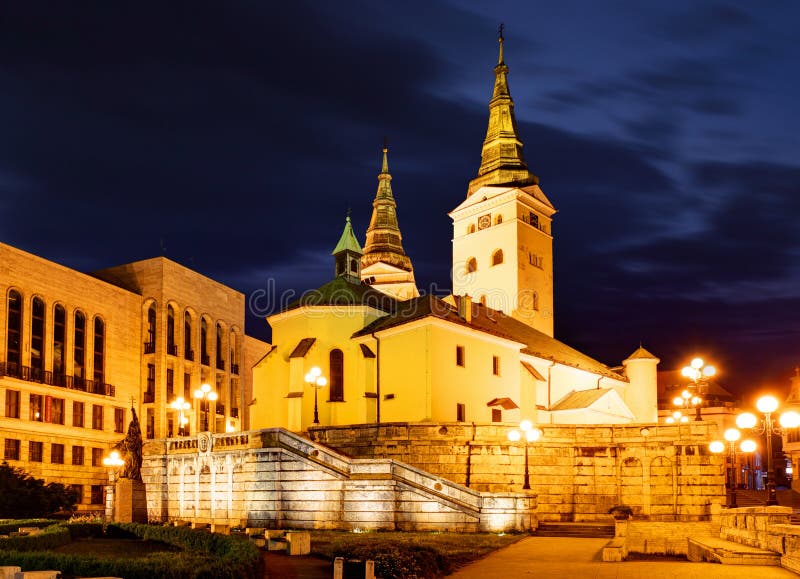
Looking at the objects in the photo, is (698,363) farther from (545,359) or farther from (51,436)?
(51,436)

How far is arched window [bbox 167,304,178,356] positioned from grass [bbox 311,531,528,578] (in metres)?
39.2

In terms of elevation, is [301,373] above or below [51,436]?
above

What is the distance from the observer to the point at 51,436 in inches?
2133

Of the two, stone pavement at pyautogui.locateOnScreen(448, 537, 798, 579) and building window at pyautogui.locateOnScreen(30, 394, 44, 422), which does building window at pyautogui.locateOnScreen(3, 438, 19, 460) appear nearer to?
building window at pyautogui.locateOnScreen(30, 394, 44, 422)

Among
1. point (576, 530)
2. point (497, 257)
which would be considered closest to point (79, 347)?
point (576, 530)

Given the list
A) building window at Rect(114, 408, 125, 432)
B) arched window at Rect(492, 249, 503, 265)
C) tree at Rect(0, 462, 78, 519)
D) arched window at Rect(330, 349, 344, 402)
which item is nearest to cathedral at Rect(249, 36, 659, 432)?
arched window at Rect(330, 349, 344, 402)

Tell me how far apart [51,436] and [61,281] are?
10.3 metres

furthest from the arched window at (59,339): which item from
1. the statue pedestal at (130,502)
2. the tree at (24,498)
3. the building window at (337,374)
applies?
the statue pedestal at (130,502)

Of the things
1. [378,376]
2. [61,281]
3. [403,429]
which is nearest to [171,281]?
[61,281]

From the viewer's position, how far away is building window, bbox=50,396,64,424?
5500 centimetres

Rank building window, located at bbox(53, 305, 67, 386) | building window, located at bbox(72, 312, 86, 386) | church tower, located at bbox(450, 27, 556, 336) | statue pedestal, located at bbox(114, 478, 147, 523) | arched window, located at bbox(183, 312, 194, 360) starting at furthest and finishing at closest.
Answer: church tower, located at bbox(450, 27, 556, 336) → arched window, located at bbox(183, 312, 194, 360) → building window, located at bbox(72, 312, 86, 386) → building window, located at bbox(53, 305, 67, 386) → statue pedestal, located at bbox(114, 478, 147, 523)

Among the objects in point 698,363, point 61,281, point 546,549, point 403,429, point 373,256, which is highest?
point 373,256

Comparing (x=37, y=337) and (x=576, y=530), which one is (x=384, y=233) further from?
(x=576, y=530)

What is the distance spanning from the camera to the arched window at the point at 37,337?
180 feet
